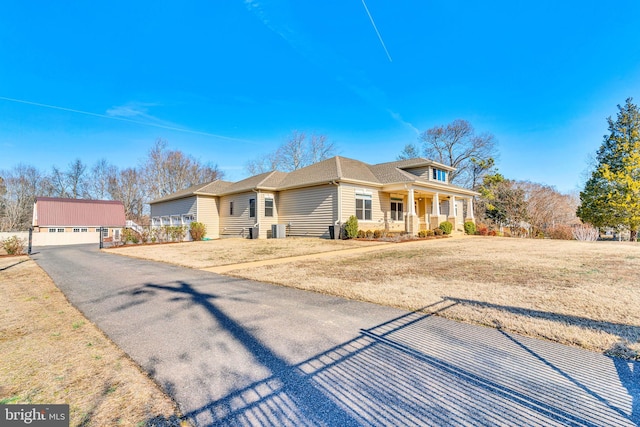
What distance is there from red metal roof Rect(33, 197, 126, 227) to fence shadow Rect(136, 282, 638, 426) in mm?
37532

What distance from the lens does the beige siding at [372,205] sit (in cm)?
1636

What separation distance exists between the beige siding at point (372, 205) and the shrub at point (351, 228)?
0.48m

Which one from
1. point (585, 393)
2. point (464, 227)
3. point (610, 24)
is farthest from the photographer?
point (464, 227)

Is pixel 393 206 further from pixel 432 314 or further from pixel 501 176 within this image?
pixel 501 176

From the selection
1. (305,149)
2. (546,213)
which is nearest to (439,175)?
(546,213)

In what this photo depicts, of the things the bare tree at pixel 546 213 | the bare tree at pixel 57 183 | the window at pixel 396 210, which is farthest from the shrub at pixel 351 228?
the bare tree at pixel 57 183

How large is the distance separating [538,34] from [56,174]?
56542mm

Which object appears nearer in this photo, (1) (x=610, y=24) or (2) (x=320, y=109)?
(1) (x=610, y=24)

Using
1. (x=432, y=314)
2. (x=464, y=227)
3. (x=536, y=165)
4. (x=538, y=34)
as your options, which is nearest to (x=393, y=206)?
(x=464, y=227)

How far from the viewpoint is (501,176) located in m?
30.5

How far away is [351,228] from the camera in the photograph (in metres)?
15.7

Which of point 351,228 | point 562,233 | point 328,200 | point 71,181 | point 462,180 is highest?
point 71,181

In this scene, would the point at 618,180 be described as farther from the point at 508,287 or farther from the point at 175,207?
the point at 175,207

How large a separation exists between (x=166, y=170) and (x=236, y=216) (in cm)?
2275
